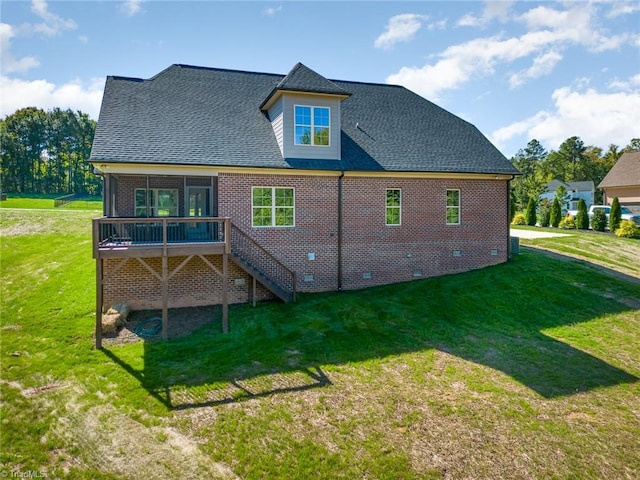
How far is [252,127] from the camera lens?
15.4 metres

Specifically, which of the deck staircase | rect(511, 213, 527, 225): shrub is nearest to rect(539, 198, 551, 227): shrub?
rect(511, 213, 527, 225): shrub

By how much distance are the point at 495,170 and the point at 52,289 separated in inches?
698

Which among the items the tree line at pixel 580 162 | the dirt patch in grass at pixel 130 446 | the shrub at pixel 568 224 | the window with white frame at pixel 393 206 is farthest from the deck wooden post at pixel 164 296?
the tree line at pixel 580 162

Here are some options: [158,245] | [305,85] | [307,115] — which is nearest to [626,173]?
[307,115]

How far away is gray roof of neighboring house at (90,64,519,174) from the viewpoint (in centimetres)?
1321

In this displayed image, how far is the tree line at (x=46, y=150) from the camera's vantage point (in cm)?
5553

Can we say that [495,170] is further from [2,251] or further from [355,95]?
[2,251]

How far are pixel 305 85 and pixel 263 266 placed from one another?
667 cm

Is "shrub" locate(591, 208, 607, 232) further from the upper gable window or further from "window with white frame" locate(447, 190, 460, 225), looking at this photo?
the upper gable window

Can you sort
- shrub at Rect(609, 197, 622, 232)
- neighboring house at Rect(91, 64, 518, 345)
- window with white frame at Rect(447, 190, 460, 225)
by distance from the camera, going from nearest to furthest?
1. neighboring house at Rect(91, 64, 518, 345)
2. window with white frame at Rect(447, 190, 460, 225)
3. shrub at Rect(609, 197, 622, 232)

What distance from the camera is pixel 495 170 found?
16.7 m

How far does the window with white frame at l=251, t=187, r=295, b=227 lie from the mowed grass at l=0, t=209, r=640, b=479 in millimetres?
2985

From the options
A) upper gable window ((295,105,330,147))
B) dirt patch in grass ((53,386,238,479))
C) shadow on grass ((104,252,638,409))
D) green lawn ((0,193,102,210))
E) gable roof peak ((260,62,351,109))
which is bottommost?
dirt patch in grass ((53,386,238,479))

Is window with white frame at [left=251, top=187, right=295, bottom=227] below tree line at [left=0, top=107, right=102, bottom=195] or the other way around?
below
